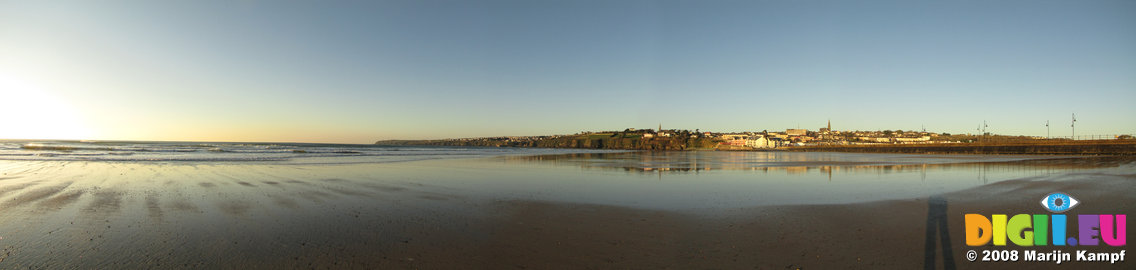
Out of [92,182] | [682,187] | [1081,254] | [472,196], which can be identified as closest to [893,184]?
[682,187]

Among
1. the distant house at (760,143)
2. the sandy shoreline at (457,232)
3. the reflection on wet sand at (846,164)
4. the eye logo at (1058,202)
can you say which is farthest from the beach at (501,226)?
the distant house at (760,143)

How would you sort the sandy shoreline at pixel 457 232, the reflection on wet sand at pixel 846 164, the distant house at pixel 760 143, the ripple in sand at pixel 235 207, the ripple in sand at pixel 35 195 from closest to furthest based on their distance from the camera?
the sandy shoreline at pixel 457 232 → the ripple in sand at pixel 235 207 → the ripple in sand at pixel 35 195 → the reflection on wet sand at pixel 846 164 → the distant house at pixel 760 143

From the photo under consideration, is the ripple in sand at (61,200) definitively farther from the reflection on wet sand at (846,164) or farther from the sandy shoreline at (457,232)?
the reflection on wet sand at (846,164)

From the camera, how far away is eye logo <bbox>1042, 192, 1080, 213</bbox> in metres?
9.28

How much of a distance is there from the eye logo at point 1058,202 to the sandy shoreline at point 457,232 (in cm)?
26

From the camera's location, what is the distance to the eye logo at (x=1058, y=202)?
9.28m

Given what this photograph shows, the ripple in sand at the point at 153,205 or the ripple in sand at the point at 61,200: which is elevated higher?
the ripple in sand at the point at 61,200

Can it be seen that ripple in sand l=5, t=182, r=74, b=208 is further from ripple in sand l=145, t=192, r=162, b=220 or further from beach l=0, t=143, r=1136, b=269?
ripple in sand l=145, t=192, r=162, b=220

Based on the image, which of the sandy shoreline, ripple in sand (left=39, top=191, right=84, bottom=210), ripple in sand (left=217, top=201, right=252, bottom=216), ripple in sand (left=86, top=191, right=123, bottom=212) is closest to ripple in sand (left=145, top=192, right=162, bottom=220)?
the sandy shoreline

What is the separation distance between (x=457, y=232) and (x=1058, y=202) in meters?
13.4

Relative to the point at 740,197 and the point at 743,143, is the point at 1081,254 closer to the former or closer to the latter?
the point at 740,197

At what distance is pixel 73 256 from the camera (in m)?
5.10

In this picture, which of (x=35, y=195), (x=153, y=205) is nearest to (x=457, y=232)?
(x=153, y=205)

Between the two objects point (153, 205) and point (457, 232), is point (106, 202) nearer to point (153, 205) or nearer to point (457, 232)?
point (153, 205)
